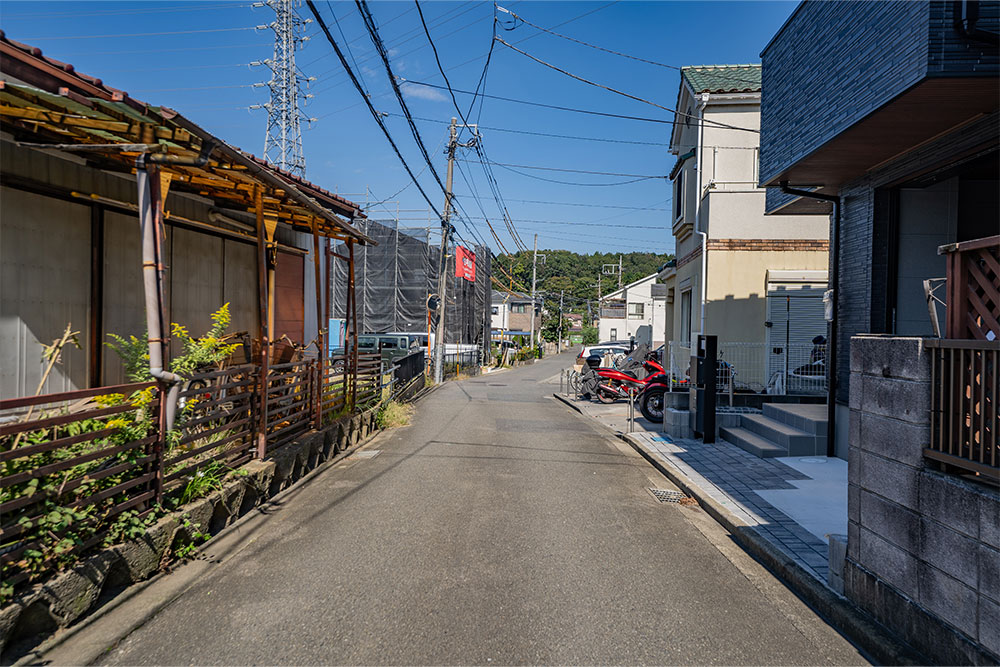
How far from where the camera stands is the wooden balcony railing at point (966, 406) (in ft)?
9.81

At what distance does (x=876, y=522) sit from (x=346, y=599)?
3.39 meters

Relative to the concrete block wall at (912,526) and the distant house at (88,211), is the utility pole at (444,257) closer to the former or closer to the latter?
the distant house at (88,211)

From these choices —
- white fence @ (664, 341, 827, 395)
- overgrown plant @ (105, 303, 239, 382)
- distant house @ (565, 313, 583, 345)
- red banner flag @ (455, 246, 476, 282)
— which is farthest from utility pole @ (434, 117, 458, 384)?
distant house @ (565, 313, 583, 345)

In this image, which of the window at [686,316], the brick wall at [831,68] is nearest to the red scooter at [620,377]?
the window at [686,316]

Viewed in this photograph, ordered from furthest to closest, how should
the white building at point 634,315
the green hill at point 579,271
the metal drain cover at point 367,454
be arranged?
1. the green hill at point 579,271
2. the white building at point 634,315
3. the metal drain cover at point 367,454

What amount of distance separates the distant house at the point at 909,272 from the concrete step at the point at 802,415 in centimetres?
30

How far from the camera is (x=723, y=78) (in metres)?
16.2

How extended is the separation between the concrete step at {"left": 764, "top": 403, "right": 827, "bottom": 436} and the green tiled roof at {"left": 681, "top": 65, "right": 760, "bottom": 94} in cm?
829

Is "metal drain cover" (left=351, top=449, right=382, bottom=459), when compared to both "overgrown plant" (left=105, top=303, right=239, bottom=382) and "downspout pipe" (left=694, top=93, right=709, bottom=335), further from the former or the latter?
"downspout pipe" (left=694, top=93, right=709, bottom=335)

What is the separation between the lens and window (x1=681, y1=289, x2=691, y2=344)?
16.1m

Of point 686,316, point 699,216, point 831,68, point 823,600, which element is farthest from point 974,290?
point 686,316

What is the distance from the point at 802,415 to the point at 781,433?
59 cm

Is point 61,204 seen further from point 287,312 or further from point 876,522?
point 876,522

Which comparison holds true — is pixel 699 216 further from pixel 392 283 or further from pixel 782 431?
pixel 392 283
